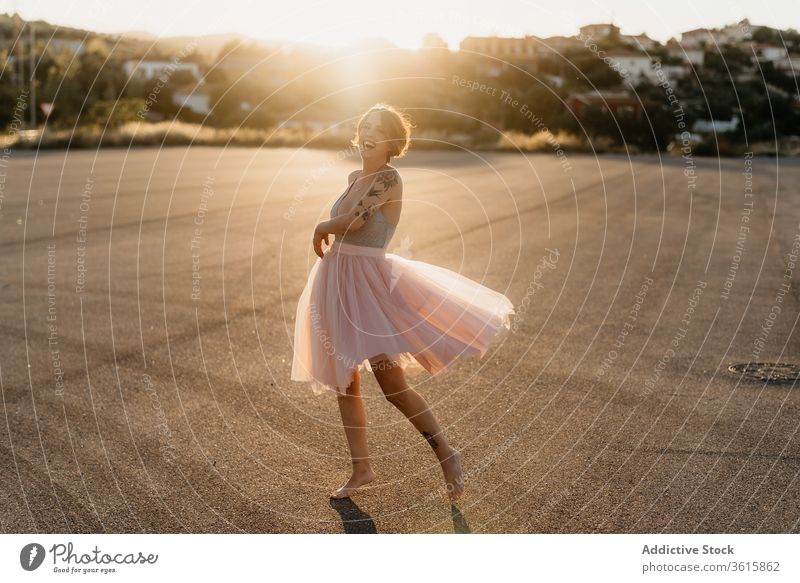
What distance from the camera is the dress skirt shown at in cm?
462

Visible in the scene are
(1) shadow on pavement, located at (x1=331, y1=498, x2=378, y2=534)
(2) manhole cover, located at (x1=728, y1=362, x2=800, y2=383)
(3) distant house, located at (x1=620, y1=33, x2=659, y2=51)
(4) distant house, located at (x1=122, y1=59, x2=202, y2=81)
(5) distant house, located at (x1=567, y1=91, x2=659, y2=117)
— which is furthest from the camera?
(4) distant house, located at (x1=122, y1=59, x2=202, y2=81)

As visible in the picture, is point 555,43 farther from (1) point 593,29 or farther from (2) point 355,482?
(2) point 355,482

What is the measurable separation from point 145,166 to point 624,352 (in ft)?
76.2

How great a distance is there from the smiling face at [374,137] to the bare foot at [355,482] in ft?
5.34

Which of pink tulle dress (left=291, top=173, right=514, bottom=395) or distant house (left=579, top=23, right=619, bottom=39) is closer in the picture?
pink tulle dress (left=291, top=173, right=514, bottom=395)

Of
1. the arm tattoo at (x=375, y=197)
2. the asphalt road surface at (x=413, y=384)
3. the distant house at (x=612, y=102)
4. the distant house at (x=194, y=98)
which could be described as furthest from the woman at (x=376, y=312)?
the distant house at (x=194, y=98)

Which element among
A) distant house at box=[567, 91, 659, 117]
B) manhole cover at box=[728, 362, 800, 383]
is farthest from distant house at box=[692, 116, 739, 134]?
manhole cover at box=[728, 362, 800, 383]

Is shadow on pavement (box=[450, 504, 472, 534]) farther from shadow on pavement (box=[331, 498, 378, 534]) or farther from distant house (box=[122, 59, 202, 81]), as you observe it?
distant house (box=[122, 59, 202, 81])

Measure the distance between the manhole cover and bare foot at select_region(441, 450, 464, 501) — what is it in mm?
3264

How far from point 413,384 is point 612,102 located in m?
41.9

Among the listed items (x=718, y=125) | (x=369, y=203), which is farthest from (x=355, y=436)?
(x=718, y=125)

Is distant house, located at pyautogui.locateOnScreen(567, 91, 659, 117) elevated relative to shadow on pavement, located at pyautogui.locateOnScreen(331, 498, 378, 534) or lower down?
lower down

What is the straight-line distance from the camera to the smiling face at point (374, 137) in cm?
464

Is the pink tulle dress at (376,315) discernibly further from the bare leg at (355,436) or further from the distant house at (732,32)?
the distant house at (732,32)
